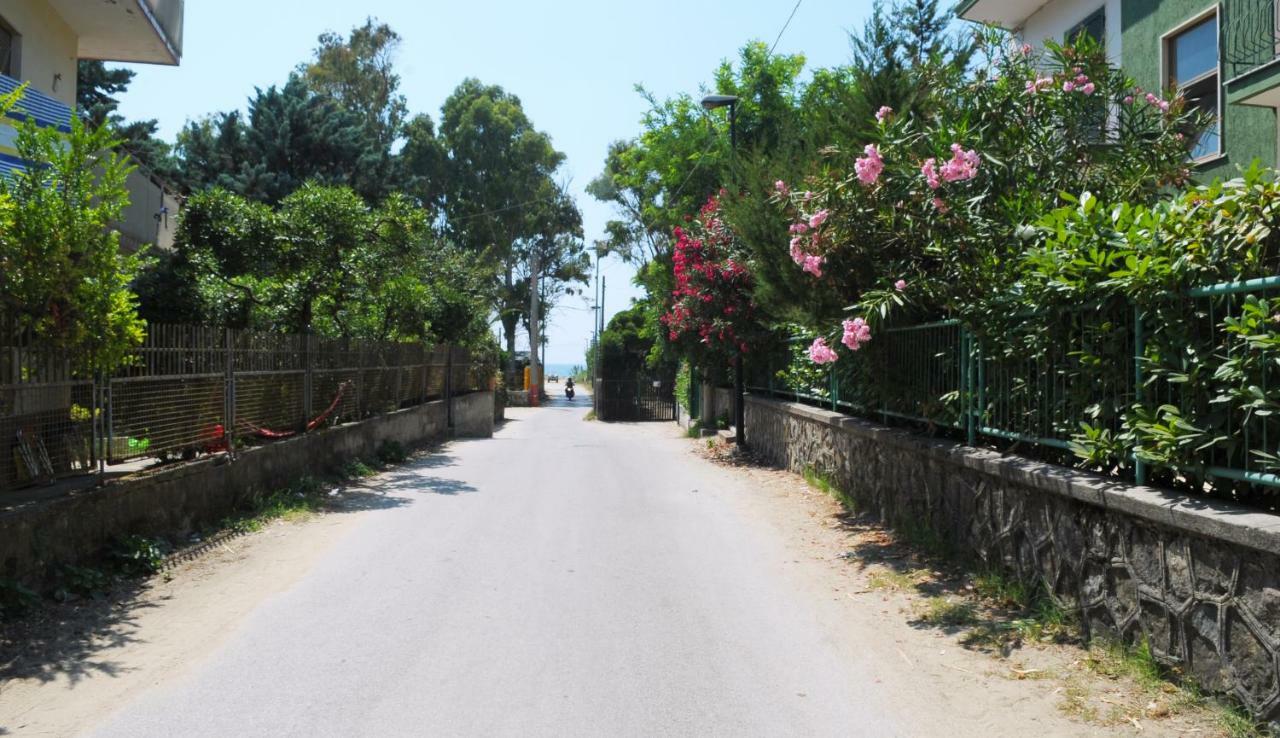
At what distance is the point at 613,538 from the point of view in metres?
9.00

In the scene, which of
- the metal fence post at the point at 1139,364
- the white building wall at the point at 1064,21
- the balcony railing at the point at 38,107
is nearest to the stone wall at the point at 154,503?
the balcony railing at the point at 38,107

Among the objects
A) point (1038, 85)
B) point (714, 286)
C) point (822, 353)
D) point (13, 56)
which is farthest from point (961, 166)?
point (13, 56)

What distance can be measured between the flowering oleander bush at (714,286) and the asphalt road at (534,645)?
747 centimetres

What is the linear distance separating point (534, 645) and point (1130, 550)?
334cm

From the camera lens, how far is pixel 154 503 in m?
8.05

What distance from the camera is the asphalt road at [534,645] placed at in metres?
4.45

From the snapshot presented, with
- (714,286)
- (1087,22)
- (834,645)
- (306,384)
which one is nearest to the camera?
(834,645)

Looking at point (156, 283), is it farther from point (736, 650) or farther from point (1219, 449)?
point (1219, 449)

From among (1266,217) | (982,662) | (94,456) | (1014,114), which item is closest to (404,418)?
(94,456)

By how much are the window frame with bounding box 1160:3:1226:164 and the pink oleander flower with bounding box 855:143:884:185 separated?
5.68m

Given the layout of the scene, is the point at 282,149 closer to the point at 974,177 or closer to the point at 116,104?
the point at 116,104

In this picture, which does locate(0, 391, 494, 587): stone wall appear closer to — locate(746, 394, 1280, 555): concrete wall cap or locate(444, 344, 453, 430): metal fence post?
locate(746, 394, 1280, 555): concrete wall cap

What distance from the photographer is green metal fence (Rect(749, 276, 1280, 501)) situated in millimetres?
4234

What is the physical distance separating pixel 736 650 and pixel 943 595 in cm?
196
